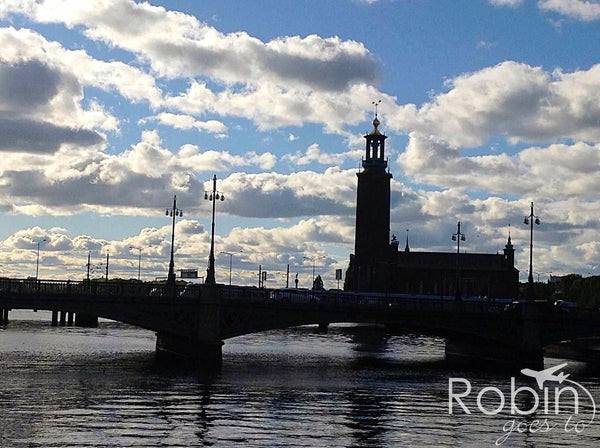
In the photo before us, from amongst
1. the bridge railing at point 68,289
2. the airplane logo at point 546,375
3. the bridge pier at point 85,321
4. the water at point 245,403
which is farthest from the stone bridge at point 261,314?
the bridge pier at point 85,321

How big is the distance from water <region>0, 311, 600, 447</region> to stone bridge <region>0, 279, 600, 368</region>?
3.45 metres

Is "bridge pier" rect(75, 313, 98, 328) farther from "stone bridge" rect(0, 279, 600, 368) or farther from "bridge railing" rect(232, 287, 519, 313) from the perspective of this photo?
"bridge railing" rect(232, 287, 519, 313)

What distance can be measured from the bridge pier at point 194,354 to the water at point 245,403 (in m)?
2.07

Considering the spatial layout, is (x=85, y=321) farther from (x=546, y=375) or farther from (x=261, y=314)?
(x=546, y=375)

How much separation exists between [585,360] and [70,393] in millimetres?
63521

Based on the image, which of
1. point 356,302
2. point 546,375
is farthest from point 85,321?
point 546,375

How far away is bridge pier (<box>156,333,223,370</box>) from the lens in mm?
82812

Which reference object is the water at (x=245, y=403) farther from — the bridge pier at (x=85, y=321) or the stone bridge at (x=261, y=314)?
the bridge pier at (x=85, y=321)

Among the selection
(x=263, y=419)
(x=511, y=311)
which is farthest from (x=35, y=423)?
(x=511, y=311)

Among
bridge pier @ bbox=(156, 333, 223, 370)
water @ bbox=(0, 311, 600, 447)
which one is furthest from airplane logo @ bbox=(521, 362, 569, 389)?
bridge pier @ bbox=(156, 333, 223, 370)

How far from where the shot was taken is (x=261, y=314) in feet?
282

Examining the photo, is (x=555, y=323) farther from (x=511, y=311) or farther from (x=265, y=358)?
(x=265, y=358)

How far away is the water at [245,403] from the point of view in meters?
43.8

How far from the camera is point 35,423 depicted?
151 ft
